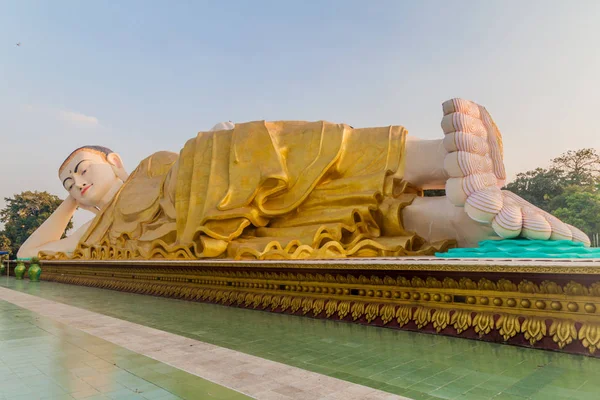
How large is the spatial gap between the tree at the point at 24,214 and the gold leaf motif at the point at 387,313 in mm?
25606

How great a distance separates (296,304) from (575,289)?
8.34ft

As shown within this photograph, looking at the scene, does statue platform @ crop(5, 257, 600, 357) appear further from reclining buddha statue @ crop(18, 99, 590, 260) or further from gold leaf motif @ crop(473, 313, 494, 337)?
reclining buddha statue @ crop(18, 99, 590, 260)

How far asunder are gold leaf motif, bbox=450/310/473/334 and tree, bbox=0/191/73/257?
86.1 feet

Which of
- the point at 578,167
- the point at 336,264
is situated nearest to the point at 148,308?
the point at 336,264

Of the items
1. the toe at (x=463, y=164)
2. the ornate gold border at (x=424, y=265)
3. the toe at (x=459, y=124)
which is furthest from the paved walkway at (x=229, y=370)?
the toe at (x=459, y=124)

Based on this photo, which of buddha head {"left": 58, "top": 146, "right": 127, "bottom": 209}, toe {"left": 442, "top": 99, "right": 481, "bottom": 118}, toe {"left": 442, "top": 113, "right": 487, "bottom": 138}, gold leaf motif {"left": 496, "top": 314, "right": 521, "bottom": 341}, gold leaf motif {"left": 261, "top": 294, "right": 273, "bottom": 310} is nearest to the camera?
gold leaf motif {"left": 496, "top": 314, "right": 521, "bottom": 341}

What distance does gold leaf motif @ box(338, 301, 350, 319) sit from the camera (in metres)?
4.00

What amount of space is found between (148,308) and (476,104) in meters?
4.70

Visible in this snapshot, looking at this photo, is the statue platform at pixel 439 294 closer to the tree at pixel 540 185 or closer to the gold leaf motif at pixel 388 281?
the gold leaf motif at pixel 388 281

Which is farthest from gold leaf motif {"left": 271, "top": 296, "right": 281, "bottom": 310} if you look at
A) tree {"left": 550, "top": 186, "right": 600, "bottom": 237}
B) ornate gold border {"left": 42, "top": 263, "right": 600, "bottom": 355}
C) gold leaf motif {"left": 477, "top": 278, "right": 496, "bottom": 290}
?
tree {"left": 550, "top": 186, "right": 600, "bottom": 237}

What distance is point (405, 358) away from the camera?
2.73 m

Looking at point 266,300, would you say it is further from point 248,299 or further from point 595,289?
point 595,289

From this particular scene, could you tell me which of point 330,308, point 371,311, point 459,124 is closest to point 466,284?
point 371,311

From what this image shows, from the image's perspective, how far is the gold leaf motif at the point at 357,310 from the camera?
3.88 metres
